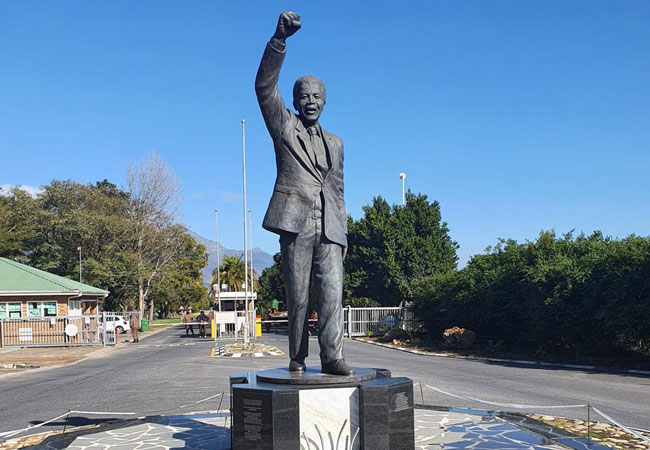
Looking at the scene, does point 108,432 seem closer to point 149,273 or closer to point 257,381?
point 257,381

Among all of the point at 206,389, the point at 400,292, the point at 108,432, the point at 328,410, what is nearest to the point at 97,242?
the point at 400,292

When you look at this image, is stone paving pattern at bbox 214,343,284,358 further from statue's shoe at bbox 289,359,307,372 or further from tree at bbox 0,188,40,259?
tree at bbox 0,188,40,259

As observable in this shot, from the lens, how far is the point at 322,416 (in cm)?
564

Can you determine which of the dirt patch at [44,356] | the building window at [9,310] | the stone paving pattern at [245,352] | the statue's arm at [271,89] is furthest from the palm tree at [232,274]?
the statue's arm at [271,89]

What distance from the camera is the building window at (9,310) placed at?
29.6m

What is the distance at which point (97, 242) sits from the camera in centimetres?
4556

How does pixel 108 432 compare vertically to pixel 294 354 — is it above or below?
below

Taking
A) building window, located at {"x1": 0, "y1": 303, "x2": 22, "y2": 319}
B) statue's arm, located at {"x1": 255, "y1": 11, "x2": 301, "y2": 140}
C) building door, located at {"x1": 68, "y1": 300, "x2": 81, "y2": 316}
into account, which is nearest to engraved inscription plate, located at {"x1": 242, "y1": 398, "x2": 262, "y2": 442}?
statue's arm, located at {"x1": 255, "y1": 11, "x2": 301, "y2": 140}

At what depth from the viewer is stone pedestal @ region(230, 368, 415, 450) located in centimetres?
553

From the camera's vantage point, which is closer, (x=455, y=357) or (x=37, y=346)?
(x=455, y=357)

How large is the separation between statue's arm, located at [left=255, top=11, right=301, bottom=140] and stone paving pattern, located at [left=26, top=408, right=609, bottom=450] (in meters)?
3.52

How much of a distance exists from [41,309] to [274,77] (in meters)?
28.0

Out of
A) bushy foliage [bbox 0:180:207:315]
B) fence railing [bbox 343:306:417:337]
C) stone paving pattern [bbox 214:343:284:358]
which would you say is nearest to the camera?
stone paving pattern [bbox 214:343:284:358]

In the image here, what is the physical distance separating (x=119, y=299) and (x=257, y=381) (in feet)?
150
